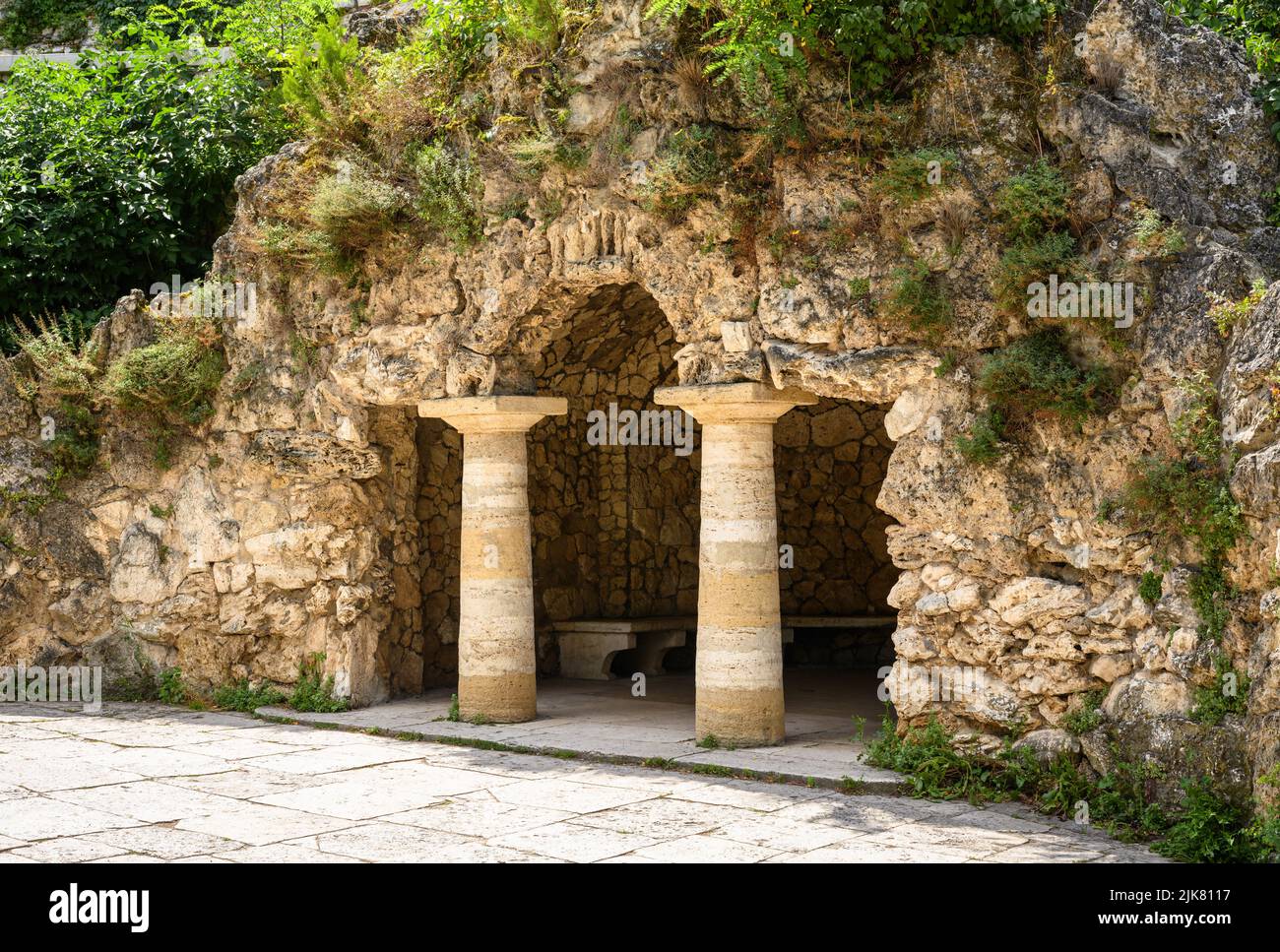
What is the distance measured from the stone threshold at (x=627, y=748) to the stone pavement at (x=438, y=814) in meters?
0.15

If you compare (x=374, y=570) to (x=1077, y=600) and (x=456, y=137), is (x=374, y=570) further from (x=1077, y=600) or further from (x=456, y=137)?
(x=1077, y=600)

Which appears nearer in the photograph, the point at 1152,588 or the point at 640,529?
the point at 1152,588

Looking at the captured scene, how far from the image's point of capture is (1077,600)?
314 inches

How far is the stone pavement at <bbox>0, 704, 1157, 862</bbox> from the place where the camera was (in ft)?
22.2

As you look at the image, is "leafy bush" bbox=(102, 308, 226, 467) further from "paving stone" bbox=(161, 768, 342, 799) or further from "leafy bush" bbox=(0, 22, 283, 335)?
"paving stone" bbox=(161, 768, 342, 799)

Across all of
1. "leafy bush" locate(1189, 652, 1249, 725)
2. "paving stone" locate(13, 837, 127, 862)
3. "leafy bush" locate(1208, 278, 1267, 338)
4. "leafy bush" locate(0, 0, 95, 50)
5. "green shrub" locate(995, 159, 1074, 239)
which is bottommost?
"paving stone" locate(13, 837, 127, 862)

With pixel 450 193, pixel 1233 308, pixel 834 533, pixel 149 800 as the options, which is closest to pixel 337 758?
pixel 149 800

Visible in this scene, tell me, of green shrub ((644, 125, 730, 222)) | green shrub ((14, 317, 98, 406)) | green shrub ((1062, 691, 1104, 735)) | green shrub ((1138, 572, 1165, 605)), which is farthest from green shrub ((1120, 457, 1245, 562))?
green shrub ((14, 317, 98, 406))

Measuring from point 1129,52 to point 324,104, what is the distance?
6394 mm

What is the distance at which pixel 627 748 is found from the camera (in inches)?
373

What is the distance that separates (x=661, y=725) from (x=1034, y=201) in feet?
15.9

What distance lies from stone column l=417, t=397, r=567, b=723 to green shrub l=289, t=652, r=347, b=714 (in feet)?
4.65

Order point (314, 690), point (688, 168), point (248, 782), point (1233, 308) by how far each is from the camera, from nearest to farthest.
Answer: point (1233, 308) → point (248, 782) → point (688, 168) → point (314, 690)

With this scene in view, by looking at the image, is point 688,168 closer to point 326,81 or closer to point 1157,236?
point 1157,236
